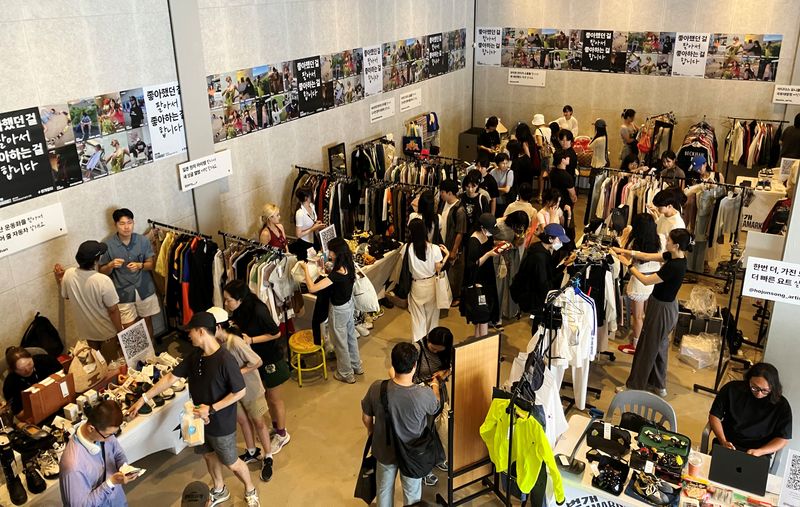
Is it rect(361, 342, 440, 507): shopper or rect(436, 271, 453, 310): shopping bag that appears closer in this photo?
rect(361, 342, 440, 507): shopper

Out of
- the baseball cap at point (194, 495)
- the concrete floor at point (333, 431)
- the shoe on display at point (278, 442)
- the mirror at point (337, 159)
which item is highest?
the mirror at point (337, 159)

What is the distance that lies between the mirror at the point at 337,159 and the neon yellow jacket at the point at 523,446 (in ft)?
17.9

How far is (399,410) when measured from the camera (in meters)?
4.11

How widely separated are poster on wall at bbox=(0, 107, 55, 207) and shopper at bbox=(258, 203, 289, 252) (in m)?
1.97

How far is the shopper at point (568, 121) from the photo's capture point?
11258mm

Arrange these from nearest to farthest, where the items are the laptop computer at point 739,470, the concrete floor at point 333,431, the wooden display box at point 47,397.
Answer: the laptop computer at point 739,470 < the wooden display box at point 47,397 < the concrete floor at point 333,431

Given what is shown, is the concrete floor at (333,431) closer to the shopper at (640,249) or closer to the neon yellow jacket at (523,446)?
the shopper at (640,249)

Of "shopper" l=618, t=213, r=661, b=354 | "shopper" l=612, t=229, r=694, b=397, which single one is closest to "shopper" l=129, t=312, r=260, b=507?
"shopper" l=612, t=229, r=694, b=397

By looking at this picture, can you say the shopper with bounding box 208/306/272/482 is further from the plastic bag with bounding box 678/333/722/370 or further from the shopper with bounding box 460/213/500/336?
the plastic bag with bounding box 678/333/722/370

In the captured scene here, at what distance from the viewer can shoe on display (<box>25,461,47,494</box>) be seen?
14.2ft

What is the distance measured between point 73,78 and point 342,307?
305cm

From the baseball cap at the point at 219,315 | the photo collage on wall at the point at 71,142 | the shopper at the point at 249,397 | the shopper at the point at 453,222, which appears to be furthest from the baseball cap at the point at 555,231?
the photo collage on wall at the point at 71,142

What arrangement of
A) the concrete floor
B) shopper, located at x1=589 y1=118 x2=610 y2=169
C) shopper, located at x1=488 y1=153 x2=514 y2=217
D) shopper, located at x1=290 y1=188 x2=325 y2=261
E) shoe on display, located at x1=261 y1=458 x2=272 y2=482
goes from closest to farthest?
the concrete floor < shoe on display, located at x1=261 y1=458 x2=272 y2=482 < shopper, located at x1=290 y1=188 x2=325 y2=261 < shopper, located at x1=488 y1=153 x2=514 y2=217 < shopper, located at x1=589 y1=118 x2=610 y2=169

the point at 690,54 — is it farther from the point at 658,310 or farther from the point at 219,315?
the point at 219,315
